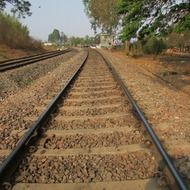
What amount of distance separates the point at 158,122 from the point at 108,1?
66599 millimetres

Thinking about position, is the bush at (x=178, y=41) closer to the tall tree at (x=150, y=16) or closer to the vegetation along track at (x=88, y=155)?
the tall tree at (x=150, y=16)

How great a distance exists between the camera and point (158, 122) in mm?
7520

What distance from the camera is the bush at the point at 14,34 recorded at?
53.3m

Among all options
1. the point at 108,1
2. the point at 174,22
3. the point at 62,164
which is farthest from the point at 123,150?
the point at 108,1

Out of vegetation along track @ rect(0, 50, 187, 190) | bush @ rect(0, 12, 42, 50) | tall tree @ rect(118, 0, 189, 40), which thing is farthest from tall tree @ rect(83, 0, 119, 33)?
vegetation along track @ rect(0, 50, 187, 190)

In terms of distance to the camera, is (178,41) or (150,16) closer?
(150,16)

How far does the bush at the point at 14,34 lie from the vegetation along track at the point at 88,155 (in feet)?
149

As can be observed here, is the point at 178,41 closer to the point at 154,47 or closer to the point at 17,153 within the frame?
the point at 154,47

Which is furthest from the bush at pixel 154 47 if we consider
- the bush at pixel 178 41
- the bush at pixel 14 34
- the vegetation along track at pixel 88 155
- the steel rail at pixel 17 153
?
the steel rail at pixel 17 153

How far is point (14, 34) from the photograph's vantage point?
5628 cm

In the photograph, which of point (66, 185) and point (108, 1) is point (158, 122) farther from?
point (108, 1)

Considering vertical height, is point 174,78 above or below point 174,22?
below

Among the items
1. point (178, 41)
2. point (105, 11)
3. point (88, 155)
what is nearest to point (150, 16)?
point (88, 155)

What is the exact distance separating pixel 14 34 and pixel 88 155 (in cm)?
5292
